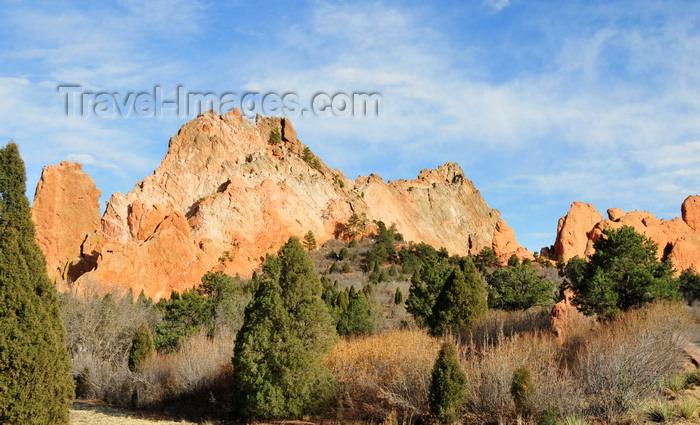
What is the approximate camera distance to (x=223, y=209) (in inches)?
2243

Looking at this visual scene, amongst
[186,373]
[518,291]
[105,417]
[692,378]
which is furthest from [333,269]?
[692,378]

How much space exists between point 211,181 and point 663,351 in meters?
55.1

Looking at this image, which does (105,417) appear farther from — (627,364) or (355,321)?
(627,364)

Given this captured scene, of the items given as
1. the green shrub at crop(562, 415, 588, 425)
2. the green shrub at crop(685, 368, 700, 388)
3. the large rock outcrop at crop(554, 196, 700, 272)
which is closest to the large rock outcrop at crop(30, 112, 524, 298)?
the large rock outcrop at crop(554, 196, 700, 272)

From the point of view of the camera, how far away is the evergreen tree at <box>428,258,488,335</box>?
1952cm

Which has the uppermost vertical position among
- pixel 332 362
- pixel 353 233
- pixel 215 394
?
pixel 353 233

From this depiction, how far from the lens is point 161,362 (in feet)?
62.2

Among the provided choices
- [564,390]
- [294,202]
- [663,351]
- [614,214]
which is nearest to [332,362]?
[564,390]

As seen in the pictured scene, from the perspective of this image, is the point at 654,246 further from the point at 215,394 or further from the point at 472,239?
the point at 472,239

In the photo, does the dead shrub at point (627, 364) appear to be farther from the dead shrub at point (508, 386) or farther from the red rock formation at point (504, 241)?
the red rock formation at point (504, 241)

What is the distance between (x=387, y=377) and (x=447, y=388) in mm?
2725

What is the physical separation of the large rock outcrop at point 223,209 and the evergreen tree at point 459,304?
91.9ft

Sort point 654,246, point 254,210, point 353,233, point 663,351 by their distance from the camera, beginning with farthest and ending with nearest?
point 353,233
point 254,210
point 654,246
point 663,351

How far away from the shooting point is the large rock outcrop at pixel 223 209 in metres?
47.9
